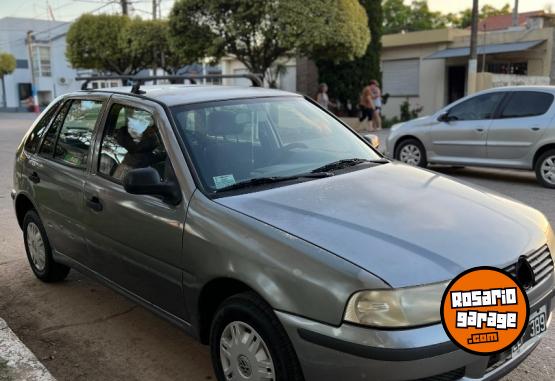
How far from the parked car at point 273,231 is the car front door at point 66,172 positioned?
0.02 metres

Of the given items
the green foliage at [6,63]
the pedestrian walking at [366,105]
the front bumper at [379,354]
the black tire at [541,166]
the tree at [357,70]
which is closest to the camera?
the front bumper at [379,354]

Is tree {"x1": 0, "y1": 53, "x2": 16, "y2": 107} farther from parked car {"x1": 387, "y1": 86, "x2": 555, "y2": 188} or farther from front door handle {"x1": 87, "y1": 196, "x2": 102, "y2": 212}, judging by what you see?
front door handle {"x1": 87, "y1": 196, "x2": 102, "y2": 212}

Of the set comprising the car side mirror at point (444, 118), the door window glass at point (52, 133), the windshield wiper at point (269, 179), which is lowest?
the car side mirror at point (444, 118)

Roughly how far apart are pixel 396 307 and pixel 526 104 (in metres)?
7.73

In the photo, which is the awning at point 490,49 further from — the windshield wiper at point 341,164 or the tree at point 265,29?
the windshield wiper at point 341,164

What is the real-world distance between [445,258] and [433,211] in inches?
19.6

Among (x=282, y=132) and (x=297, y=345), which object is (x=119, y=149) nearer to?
(x=282, y=132)

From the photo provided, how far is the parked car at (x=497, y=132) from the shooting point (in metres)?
8.70

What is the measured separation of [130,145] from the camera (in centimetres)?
369

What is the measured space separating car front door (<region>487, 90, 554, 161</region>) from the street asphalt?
5591 mm

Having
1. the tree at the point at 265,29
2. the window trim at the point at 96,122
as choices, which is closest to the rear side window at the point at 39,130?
the window trim at the point at 96,122

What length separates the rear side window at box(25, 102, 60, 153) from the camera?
477 cm

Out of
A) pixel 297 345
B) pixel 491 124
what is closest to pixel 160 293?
pixel 297 345

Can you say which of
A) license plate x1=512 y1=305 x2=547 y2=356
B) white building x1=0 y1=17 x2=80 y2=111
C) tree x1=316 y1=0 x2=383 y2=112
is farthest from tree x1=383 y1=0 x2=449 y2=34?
license plate x1=512 y1=305 x2=547 y2=356
